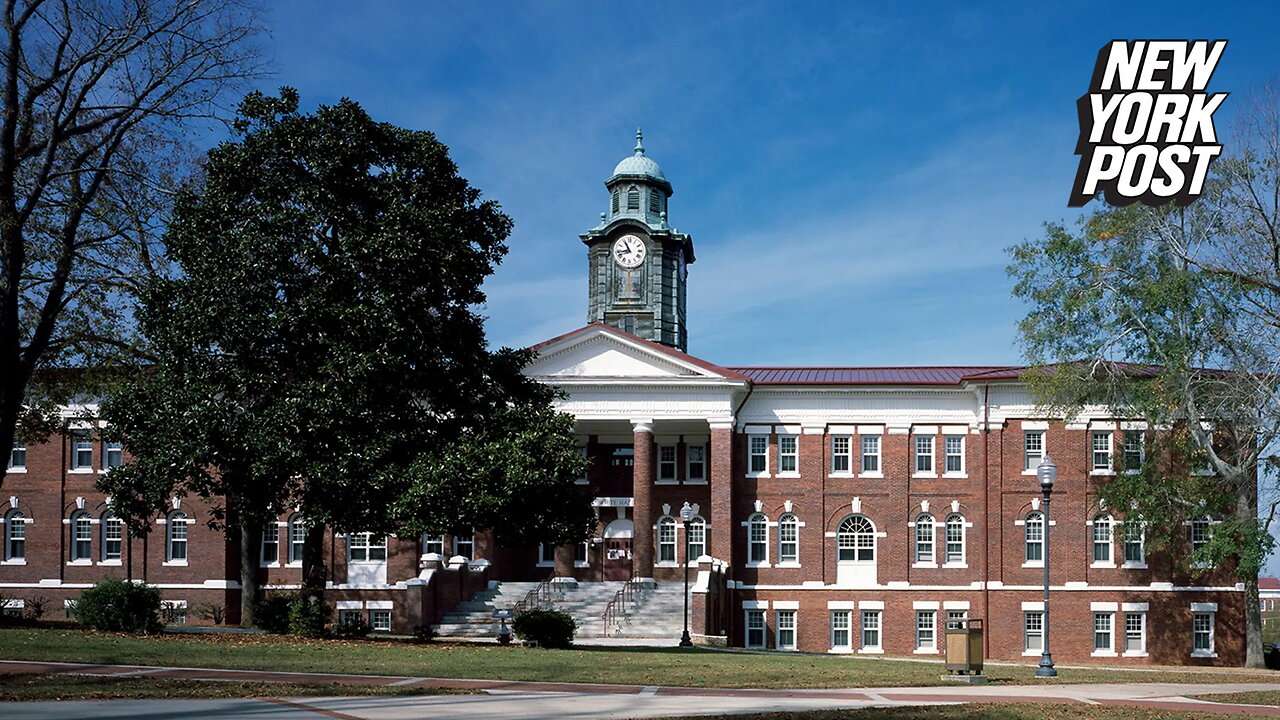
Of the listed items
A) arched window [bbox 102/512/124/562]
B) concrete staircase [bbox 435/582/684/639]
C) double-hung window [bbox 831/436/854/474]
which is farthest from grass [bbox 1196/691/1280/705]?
arched window [bbox 102/512/124/562]

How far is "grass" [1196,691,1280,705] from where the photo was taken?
73.9ft

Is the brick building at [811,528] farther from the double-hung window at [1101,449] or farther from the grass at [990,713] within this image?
the grass at [990,713]

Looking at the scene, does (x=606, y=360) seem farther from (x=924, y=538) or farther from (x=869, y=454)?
(x=924, y=538)

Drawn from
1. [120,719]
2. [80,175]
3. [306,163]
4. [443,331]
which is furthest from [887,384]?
[120,719]

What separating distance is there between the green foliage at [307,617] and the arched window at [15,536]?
22441 mm

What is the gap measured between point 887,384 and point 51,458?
3198cm

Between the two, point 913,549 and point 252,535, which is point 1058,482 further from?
point 252,535

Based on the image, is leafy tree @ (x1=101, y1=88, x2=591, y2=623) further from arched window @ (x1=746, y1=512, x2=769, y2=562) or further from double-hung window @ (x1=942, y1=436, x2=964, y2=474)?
double-hung window @ (x1=942, y1=436, x2=964, y2=474)

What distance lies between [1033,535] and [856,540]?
654cm

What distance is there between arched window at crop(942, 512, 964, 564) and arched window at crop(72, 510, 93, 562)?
32.4 meters

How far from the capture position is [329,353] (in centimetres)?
3191

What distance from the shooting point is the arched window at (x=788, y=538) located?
5150cm

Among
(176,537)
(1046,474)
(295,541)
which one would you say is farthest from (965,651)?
(176,537)

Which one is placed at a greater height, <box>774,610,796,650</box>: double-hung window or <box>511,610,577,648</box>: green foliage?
<box>511,610,577,648</box>: green foliage
